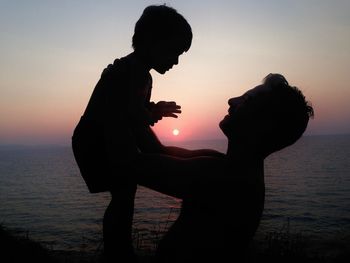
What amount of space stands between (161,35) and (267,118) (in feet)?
6.73

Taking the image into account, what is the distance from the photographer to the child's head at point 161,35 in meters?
4.12

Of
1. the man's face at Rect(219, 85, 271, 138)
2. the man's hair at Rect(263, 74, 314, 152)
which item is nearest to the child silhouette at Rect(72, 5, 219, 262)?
the man's face at Rect(219, 85, 271, 138)

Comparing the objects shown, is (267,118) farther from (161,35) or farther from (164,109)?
(164,109)

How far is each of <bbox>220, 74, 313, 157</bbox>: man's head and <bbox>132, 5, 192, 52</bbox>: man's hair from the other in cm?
183

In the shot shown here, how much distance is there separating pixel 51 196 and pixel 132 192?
7231 cm

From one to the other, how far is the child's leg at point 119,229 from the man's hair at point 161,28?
5.24ft

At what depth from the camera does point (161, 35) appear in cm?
412

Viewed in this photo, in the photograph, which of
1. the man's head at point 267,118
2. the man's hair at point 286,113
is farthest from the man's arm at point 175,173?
the man's hair at point 286,113

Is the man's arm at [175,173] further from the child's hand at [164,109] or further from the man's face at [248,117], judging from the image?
the child's hand at [164,109]

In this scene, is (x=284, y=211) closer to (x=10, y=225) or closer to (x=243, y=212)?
(x=10, y=225)

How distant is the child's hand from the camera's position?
4.55 m

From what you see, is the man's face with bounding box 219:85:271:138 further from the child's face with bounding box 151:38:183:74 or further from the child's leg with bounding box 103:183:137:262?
the child's face with bounding box 151:38:183:74

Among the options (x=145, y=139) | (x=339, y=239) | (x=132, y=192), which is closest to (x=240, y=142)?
(x=145, y=139)

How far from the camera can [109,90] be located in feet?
10.9
